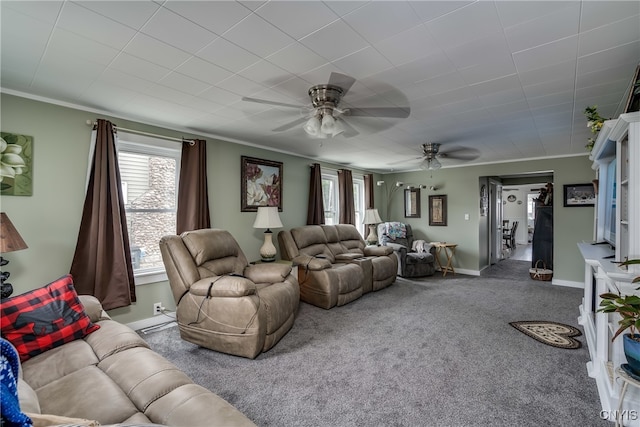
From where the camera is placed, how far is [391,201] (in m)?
7.32

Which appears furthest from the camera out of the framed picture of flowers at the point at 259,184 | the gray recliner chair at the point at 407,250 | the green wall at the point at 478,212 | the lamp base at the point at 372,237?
the lamp base at the point at 372,237

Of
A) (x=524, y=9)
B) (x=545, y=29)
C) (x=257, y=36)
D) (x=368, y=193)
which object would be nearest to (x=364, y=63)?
(x=257, y=36)

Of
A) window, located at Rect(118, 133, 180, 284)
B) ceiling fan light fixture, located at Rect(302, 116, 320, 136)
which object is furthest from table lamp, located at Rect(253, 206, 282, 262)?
ceiling fan light fixture, located at Rect(302, 116, 320, 136)

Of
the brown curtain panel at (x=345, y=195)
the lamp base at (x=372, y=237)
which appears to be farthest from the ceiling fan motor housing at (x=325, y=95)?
the lamp base at (x=372, y=237)

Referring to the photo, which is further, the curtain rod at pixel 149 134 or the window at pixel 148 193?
the window at pixel 148 193

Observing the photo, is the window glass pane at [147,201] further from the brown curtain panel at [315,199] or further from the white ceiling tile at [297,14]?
the white ceiling tile at [297,14]

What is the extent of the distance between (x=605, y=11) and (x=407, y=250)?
4.86 meters

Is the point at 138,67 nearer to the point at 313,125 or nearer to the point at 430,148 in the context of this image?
the point at 313,125

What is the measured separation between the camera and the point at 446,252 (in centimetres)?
627

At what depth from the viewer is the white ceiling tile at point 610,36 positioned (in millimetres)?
1584

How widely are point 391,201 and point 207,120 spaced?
5149mm

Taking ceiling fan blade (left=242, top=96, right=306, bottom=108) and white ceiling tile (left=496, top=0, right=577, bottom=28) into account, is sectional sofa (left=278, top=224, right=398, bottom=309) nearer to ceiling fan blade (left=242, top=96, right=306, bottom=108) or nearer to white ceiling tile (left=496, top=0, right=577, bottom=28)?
ceiling fan blade (left=242, top=96, right=306, bottom=108)

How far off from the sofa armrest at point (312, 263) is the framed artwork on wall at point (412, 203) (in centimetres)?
362

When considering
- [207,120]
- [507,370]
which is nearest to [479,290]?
[507,370]
